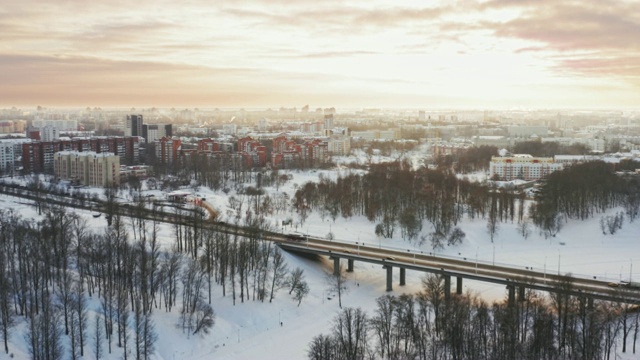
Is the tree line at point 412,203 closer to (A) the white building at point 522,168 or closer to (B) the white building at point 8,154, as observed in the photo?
(A) the white building at point 522,168

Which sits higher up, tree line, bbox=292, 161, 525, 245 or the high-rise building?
the high-rise building

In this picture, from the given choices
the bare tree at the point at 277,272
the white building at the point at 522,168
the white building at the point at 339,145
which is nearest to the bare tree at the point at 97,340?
the bare tree at the point at 277,272

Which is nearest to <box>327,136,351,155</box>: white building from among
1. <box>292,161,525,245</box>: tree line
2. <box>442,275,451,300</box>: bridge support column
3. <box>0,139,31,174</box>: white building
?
<box>0,139,31,174</box>: white building

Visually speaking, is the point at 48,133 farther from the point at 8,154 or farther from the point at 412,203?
the point at 412,203

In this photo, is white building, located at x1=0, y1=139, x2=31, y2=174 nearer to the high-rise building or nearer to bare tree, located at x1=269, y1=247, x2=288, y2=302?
the high-rise building

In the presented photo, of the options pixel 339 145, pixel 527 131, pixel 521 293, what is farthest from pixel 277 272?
pixel 527 131

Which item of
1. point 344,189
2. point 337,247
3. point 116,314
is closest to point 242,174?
point 344,189
